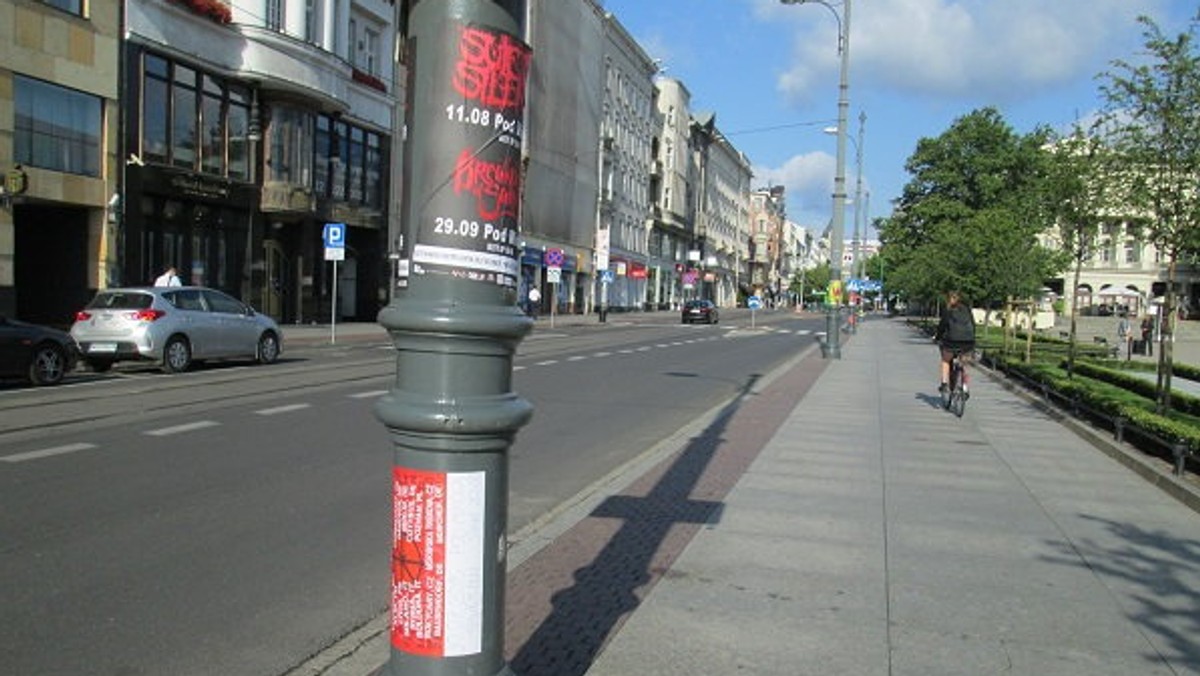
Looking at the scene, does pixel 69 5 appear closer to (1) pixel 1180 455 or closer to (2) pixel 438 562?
(1) pixel 1180 455

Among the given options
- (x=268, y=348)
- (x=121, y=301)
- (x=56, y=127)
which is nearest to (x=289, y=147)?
(x=56, y=127)

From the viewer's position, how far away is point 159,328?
17.3 meters

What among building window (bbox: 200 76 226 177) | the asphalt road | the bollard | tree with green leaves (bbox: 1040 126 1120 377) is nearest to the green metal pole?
the asphalt road

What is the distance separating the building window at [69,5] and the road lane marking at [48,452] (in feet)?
58.6

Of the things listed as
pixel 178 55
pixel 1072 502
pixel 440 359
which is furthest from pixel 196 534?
pixel 178 55

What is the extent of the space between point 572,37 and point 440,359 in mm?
59824

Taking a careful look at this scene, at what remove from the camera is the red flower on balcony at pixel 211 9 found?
27.1 m

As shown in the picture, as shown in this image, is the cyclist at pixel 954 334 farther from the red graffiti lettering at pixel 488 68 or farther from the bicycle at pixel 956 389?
the red graffiti lettering at pixel 488 68

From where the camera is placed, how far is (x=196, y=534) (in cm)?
646

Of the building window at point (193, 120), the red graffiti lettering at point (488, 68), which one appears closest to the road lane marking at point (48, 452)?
the red graffiti lettering at point (488, 68)

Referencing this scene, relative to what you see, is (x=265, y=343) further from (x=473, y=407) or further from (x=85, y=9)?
(x=473, y=407)

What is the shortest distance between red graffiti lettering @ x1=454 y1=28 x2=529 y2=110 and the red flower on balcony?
27621 millimetres

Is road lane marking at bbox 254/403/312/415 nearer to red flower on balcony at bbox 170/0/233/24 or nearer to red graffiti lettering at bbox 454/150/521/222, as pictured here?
red graffiti lettering at bbox 454/150/521/222

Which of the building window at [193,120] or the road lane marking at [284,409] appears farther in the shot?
the building window at [193,120]
